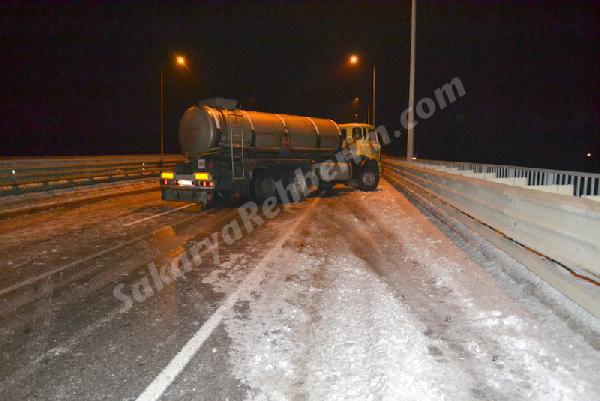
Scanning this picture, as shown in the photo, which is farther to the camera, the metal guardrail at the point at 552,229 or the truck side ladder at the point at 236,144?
the truck side ladder at the point at 236,144

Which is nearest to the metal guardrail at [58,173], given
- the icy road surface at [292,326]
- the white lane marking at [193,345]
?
the icy road surface at [292,326]

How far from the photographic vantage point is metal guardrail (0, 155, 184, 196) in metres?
16.9

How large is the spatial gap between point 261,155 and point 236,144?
4.40 feet

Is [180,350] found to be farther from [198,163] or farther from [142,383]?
[198,163]

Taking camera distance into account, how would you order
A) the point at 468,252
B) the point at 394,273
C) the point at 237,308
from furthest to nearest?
the point at 468,252 → the point at 394,273 → the point at 237,308

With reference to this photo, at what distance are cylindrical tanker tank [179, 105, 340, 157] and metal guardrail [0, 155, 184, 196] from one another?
6.90 metres

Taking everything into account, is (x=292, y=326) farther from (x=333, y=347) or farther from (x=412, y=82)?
(x=412, y=82)

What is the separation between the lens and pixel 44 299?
5.40m

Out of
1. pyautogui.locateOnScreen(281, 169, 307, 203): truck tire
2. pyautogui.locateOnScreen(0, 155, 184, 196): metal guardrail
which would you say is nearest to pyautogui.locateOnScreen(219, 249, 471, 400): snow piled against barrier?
pyautogui.locateOnScreen(281, 169, 307, 203): truck tire

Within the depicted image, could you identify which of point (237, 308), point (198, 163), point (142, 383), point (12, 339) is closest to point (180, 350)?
point (142, 383)

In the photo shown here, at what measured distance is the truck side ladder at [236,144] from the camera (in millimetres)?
14352

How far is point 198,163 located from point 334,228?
535cm

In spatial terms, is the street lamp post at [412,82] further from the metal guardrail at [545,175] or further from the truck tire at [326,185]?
the truck tire at [326,185]

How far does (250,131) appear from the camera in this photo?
1533 centimetres
